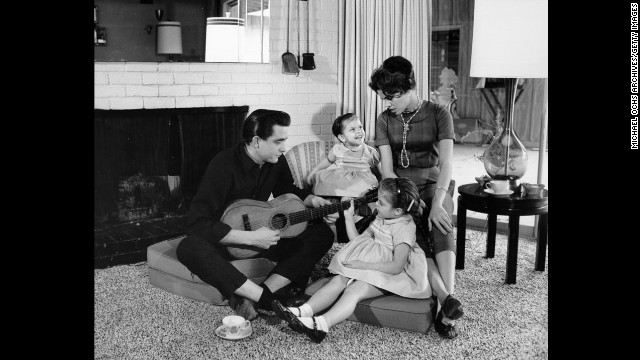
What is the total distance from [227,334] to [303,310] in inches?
12.1

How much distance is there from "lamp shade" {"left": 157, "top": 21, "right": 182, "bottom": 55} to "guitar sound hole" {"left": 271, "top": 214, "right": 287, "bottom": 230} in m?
1.31

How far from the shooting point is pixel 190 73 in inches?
142

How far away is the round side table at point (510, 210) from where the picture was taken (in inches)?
113

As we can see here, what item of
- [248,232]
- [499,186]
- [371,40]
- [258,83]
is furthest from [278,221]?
[371,40]

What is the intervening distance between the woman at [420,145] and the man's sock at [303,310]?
0.59m

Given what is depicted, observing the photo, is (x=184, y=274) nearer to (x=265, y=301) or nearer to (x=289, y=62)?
(x=265, y=301)

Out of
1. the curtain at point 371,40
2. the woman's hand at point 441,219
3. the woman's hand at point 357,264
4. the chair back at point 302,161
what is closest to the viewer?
the woman's hand at point 357,264

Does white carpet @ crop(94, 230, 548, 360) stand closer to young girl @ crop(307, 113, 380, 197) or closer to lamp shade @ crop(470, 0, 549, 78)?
young girl @ crop(307, 113, 380, 197)

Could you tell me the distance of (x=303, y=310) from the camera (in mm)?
2377

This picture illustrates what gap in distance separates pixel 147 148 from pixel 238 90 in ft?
2.20

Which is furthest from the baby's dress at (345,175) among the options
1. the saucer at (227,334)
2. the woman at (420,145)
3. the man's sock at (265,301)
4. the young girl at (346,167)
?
the saucer at (227,334)

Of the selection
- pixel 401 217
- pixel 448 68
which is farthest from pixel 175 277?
pixel 448 68

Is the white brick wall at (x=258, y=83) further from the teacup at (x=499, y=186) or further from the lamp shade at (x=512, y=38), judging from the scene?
the teacup at (x=499, y=186)
